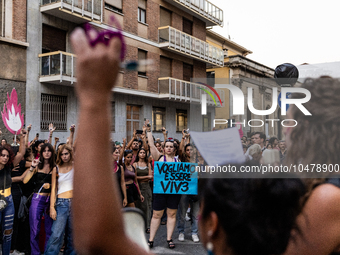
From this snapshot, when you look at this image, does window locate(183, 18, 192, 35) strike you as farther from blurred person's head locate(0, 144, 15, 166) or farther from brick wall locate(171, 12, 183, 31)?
blurred person's head locate(0, 144, 15, 166)

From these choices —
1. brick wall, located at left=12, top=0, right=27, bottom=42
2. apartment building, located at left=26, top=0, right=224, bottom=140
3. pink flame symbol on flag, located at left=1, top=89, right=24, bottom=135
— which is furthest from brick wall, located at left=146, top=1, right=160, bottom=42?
pink flame symbol on flag, located at left=1, top=89, right=24, bottom=135

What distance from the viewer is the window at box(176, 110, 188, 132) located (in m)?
21.1

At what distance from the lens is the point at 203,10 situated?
904 inches

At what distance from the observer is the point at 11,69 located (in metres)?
12.5

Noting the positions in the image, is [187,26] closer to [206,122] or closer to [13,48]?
[13,48]

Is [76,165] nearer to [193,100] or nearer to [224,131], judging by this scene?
[224,131]

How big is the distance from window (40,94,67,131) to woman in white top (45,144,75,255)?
8.92 metres

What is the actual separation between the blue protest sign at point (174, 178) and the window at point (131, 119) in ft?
36.2

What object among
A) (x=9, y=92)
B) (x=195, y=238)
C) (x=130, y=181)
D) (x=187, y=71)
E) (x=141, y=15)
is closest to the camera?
(x=130, y=181)

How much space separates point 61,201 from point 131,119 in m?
13.0

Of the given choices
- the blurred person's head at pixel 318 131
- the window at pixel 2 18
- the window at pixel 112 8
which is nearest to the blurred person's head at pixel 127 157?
the blurred person's head at pixel 318 131

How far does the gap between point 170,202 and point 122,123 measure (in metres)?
11.1

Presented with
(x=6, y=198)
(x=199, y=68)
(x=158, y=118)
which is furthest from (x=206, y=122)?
(x=199, y=68)

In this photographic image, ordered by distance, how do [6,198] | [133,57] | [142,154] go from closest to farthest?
[6,198] → [142,154] → [133,57]
